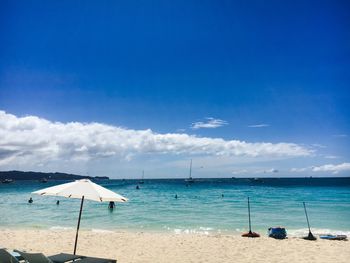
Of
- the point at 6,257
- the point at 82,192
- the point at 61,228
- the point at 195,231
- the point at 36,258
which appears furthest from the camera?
the point at 61,228

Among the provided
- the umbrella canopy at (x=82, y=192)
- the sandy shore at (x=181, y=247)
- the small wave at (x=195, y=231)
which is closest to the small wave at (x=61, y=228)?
the sandy shore at (x=181, y=247)

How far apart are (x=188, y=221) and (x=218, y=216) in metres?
4.07

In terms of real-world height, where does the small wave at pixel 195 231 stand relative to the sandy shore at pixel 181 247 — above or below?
below

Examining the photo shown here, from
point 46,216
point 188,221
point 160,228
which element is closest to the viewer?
point 160,228

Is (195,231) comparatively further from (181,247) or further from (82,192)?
(82,192)

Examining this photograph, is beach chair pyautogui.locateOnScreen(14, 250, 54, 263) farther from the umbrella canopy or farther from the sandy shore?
the sandy shore

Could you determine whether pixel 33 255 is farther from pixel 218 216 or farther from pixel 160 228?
pixel 218 216

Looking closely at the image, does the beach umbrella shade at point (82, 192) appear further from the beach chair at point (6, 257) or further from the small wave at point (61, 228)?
the small wave at point (61, 228)

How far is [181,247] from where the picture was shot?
1395 cm

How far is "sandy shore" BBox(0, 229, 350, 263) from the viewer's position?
11805mm

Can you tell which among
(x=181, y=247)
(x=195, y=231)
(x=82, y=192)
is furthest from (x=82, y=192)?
(x=195, y=231)

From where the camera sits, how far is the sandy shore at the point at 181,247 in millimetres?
11805

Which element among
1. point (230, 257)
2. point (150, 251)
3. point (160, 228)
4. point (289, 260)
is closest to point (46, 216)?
point (160, 228)

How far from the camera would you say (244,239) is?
16219 mm
